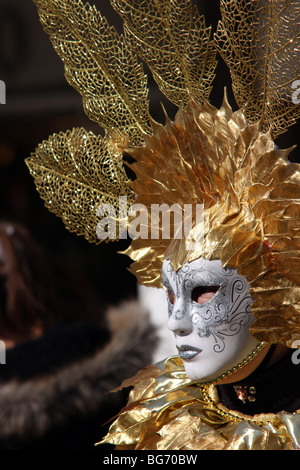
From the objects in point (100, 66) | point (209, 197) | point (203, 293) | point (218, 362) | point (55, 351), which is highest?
point (100, 66)

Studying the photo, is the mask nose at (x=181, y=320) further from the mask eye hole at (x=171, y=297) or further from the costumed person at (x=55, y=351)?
the costumed person at (x=55, y=351)

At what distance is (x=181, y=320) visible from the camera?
1.19 metres

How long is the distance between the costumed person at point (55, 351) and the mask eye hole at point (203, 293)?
2.03ft

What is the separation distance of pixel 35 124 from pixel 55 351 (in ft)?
5.09

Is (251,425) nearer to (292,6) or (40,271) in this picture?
(292,6)

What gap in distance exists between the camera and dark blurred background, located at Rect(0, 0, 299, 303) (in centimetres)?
292

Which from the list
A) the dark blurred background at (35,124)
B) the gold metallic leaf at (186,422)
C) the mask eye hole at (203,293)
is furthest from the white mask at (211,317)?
the dark blurred background at (35,124)

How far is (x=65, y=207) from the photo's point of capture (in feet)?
4.75

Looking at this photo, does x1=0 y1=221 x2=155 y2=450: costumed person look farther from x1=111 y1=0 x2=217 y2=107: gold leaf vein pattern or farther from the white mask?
x1=111 y1=0 x2=217 y2=107: gold leaf vein pattern

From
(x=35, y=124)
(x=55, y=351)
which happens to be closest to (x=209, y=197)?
(x=55, y=351)

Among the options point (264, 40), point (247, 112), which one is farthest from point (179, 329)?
point (264, 40)

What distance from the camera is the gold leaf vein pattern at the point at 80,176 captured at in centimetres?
142

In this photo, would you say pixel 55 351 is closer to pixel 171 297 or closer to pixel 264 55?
pixel 171 297
